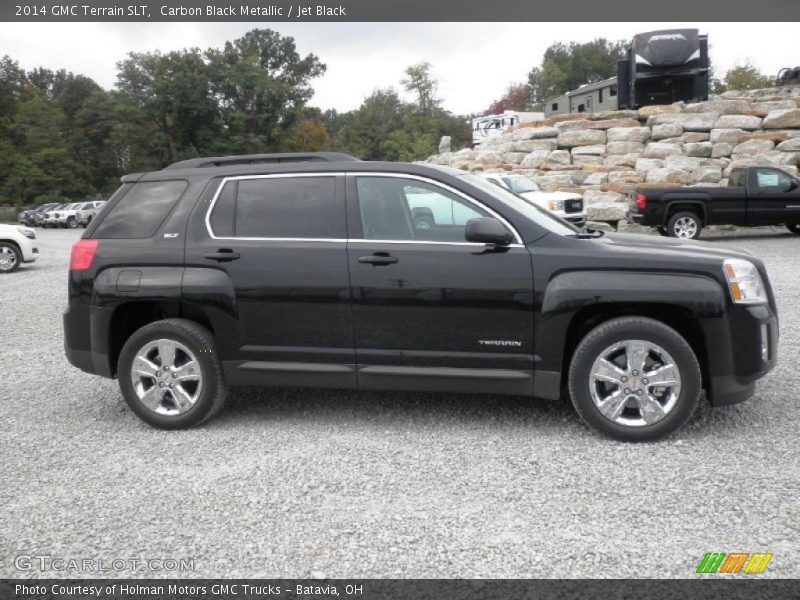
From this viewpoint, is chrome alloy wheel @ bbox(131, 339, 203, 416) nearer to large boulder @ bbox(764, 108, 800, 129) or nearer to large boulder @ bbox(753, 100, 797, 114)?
large boulder @ bbox(764, 108, 800, 129)

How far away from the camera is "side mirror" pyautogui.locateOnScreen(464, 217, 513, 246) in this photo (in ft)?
15.0

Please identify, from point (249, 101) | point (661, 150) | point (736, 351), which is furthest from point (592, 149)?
point (249, 101)

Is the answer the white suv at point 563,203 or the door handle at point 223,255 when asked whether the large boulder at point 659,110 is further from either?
the door handle at point 223,255

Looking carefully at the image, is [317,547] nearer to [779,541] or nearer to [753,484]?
[779,541]

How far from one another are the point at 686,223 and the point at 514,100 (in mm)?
72410

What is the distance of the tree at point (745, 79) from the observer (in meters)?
51.9

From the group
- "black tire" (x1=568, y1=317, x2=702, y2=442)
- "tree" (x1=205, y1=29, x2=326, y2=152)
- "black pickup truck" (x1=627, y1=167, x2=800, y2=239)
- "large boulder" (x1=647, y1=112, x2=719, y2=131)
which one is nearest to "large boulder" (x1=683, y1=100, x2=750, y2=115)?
"large boulder" (x1=647, y1=112, x2=719, y2=131)

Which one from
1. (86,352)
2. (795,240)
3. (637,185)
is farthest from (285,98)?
(86,352)

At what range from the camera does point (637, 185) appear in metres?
22.2

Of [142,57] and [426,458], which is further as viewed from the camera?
[142,57]

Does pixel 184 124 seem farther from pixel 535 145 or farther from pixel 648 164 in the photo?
pixel 648 164

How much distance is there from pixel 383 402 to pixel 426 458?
1.24m

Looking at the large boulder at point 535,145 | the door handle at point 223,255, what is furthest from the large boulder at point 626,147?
the door handle at point 223,255

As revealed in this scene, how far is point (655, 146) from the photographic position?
926 inches
